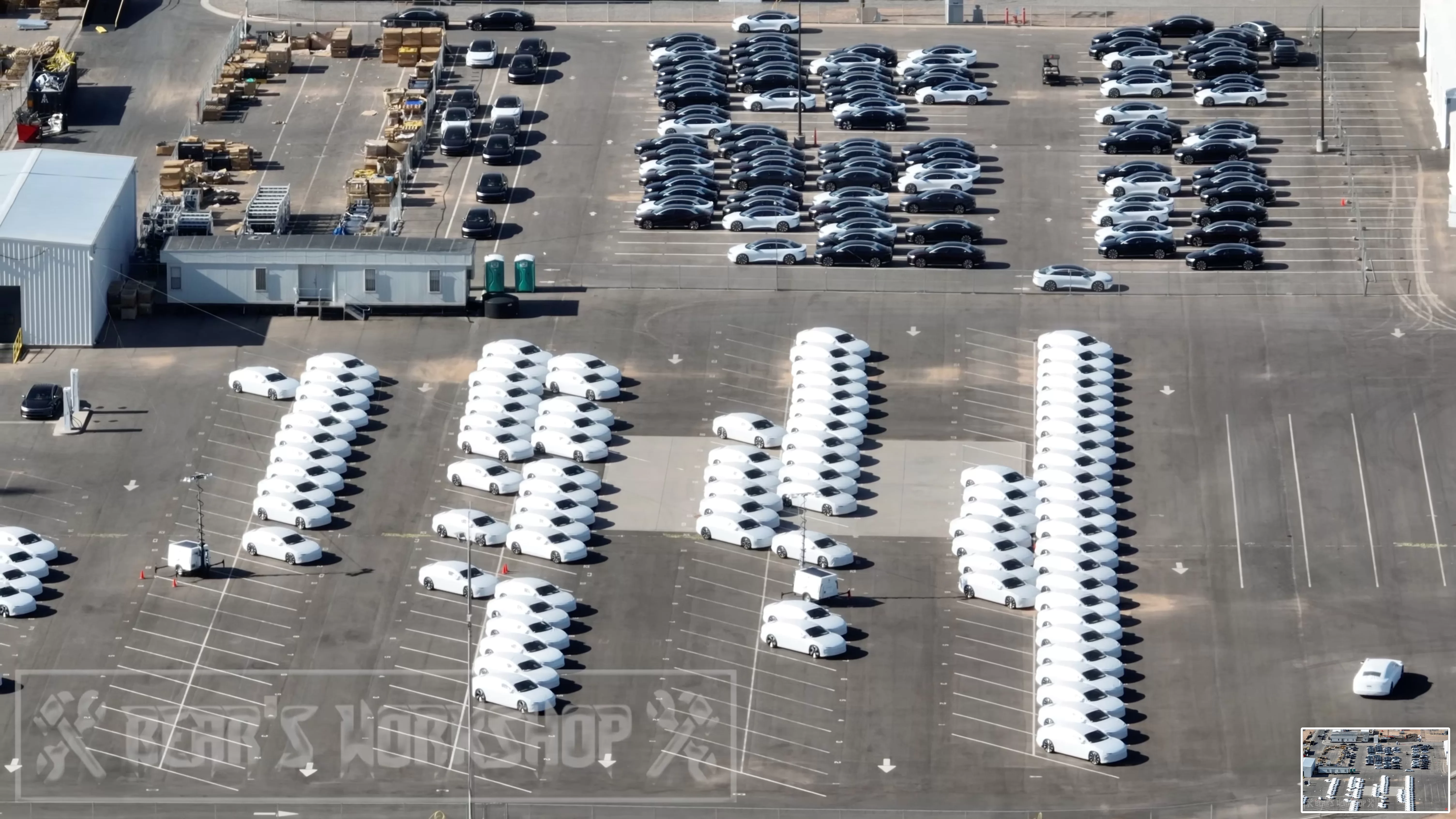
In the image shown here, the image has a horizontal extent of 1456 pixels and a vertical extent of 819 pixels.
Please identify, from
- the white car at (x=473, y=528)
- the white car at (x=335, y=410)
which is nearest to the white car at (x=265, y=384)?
the white car at (x=335, y=410)

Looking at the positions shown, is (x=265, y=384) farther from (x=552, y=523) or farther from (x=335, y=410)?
(x=552, y=523)

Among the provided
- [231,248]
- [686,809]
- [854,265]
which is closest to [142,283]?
[231,248]

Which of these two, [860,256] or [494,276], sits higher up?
[860,256]

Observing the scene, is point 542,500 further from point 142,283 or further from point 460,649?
point 142,283

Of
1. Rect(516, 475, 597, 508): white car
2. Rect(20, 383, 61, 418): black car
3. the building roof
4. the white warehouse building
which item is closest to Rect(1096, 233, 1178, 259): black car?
Rect(516, 475, 597, 508): white car

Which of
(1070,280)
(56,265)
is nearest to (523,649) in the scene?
(56,265)

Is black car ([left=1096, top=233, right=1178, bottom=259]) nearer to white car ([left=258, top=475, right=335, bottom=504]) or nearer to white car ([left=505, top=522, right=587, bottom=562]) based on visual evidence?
white car ([left=505, top=522, right=587, bottom=562])
